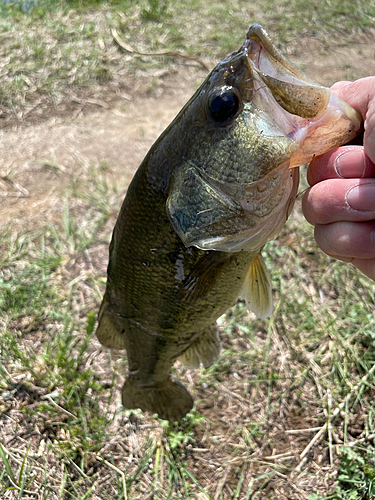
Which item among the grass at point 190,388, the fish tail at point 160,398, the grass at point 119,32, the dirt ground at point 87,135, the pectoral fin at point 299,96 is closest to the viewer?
the pectoral fin at point 299,96

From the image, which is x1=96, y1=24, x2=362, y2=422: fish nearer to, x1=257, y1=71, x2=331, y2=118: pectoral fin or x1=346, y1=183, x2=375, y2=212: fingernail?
x1=257, y1=71, x2=331, y2=118: pectoral fin

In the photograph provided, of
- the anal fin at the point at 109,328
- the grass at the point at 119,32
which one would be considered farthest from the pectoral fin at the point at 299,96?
the grass at the point at 119,32

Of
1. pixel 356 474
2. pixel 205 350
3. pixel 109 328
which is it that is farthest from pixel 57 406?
pixel 356 474

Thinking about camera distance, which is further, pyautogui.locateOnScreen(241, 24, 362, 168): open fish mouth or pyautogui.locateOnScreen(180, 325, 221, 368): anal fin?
pyautogui.locateOnScreen(180, 325, 221, 368): anal fin

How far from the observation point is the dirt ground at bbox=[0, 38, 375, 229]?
11.0 feet

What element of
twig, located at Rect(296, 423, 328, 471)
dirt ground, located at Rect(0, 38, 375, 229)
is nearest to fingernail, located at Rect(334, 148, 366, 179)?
twig, located at Rect(296, 423, 328, 471)

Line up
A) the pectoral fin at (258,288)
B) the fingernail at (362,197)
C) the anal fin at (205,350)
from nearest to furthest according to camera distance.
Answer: the fingernail at (362,197) → the pectoral fin at (258,288) → the anal fin at (205,350)

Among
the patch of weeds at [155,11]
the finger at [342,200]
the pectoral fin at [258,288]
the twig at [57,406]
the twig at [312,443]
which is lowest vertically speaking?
the twig at [312,443]

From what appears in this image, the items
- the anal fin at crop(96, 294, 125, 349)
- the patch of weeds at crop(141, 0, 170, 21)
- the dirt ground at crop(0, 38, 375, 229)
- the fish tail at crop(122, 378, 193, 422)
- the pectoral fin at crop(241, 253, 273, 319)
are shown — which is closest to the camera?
the pectoral fin at crop(241, 253, 273, 319)

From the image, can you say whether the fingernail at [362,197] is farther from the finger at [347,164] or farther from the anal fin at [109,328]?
the anal fin at [109,328]

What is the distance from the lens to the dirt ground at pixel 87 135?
336cm

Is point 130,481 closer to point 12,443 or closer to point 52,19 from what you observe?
point 12,443

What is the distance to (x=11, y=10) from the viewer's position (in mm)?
5000

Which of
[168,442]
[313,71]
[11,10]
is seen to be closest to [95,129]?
[11,10]
